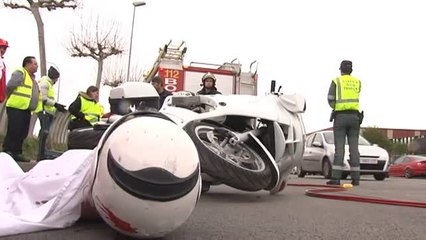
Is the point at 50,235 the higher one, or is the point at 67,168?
the point at 67,168

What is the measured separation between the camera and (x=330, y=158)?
16000 millimetres

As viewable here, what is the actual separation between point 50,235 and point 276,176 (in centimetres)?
310

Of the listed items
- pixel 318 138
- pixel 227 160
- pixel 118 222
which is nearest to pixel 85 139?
pixel 118 222

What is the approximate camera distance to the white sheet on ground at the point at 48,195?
3.73 meters

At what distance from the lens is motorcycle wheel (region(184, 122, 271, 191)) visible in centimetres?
602

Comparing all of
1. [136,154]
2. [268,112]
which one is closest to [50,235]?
[136,154]

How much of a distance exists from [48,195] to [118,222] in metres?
1.08

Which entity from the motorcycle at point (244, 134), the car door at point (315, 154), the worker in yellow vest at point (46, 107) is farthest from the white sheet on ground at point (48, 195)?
the car door at point (315, 154)

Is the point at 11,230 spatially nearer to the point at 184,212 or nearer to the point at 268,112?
the point at 184,212

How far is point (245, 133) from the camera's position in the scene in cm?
652

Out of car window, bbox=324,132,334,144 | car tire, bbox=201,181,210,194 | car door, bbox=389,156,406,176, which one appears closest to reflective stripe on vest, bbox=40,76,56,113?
car tire, bbox=201,181,210,194

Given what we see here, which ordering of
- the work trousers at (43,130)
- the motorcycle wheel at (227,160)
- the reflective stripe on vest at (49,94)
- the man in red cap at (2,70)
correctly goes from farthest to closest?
the reflective stripe on vest at (49,94), the work trousers at (43,130), the man in red cap at (2,70), the motorcycle wheel at (227,160)

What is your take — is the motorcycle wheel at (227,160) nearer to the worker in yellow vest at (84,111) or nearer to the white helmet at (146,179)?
the white helmet at (146,179)

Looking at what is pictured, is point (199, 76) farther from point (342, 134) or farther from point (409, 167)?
point (409, 167)
